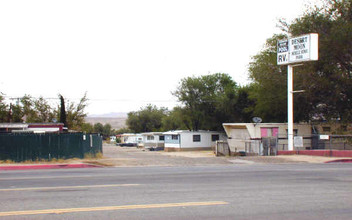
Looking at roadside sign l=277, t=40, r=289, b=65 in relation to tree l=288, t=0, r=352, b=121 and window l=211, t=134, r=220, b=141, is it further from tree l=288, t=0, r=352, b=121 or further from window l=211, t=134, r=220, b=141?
window l=211, t=134, r=220, b=141

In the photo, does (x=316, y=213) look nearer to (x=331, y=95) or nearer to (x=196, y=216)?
(x=196, y=216)

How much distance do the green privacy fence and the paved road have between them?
35.7 feet

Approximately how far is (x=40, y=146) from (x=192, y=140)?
27447mm

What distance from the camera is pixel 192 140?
4944 cm

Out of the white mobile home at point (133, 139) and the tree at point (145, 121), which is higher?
the tree at point (145, 121)

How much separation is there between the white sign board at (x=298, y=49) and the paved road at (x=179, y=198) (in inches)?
620

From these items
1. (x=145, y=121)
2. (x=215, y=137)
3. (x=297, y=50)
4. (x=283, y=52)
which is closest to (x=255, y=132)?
(x=283, y=52)

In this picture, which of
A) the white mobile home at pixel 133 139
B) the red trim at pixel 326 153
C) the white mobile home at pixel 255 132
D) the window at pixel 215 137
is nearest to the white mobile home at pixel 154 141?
the white mobile home at pixel 133 139

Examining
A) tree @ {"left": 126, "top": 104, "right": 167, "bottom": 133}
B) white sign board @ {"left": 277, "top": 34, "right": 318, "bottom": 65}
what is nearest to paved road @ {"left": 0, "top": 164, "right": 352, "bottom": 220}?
white sign board @ {"left": 277, "top": 34, "right": 318, "bottom": 65}

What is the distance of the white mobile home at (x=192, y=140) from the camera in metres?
49.0

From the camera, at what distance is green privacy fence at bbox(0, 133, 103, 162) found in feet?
76.5

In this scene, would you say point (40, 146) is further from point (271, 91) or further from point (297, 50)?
point (271, 91)

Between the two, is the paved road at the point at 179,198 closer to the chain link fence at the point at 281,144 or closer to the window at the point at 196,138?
the chain link fence at the point at 281,144

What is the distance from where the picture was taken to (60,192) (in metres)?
10.4
